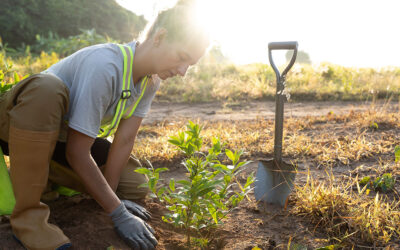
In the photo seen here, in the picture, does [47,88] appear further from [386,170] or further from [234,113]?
[234,113]

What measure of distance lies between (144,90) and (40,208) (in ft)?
2.85

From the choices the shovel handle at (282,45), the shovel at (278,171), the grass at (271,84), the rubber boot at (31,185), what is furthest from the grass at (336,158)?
the grass at (271,84)

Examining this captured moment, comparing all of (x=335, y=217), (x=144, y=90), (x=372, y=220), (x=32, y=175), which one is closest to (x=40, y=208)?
(x=32, y=175)

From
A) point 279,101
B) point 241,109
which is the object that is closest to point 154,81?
point 279,101

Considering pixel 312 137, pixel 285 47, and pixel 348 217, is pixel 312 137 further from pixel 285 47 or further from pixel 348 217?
pixel 348 217

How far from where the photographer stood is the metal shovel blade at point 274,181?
8.02 feet

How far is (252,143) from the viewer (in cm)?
357

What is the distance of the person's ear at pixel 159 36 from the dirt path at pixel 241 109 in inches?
116

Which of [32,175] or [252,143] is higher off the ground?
[32,175]

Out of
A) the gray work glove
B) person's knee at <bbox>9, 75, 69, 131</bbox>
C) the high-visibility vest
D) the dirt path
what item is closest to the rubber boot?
person's knee at <bbox>9, 75, 69, 131</bbox>

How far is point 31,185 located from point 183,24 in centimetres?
107

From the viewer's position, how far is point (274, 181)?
8.29 feet

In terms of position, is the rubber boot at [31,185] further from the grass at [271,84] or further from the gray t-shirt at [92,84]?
the grass at [271,84]

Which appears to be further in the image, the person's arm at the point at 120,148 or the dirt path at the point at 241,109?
the dirt path at the point at 241,109
